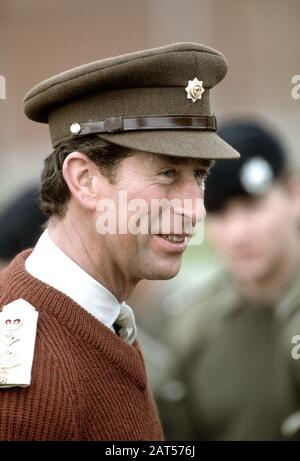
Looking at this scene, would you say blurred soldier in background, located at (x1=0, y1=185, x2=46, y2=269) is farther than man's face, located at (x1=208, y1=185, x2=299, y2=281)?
Yes

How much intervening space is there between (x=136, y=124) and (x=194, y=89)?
0.20 metres

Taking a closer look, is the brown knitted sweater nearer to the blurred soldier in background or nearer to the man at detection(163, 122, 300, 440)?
the man at detection(163, 122, 300, 440)

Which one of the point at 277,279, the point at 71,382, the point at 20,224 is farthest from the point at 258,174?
the point at 71,382

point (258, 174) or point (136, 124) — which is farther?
point (258, 174)

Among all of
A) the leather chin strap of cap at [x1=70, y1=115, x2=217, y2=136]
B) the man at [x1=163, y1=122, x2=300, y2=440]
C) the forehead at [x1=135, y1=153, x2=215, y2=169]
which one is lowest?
the man at [x1=163, y1=122, x2=300, y2=440]

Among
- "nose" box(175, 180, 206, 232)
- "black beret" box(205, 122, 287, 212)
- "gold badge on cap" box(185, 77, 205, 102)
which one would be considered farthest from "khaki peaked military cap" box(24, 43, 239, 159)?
"black beret" box(205, 122, 287, 212)

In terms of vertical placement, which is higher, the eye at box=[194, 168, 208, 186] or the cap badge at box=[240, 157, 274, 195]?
the eye at box=[194, 168, 208, 186]

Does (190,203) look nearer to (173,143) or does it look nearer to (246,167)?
(173,143)

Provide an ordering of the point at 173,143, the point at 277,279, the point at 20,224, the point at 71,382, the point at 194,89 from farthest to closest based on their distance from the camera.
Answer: the point at 20,224, the point at 277,279, the point at 194,89, the point at 173,143, the point at 71,382

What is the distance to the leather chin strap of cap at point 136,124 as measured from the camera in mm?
2326

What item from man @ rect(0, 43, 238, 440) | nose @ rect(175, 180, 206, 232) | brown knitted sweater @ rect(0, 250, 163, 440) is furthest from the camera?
nose @ rect(175, 180, 206, 232)

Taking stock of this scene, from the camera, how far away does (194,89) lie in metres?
2.41

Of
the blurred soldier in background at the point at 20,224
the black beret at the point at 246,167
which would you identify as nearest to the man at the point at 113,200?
the black beret at the point at 246,167

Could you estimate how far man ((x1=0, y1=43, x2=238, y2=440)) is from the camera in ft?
7.39
